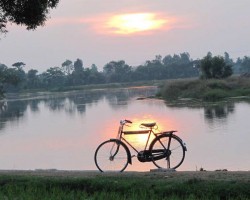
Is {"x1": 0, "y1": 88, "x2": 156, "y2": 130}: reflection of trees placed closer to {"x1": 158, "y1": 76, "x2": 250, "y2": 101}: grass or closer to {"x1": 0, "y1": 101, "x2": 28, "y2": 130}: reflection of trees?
{"x1": 0, "y1": 101, "x2": 28, "y2": 130}: reflection of trees

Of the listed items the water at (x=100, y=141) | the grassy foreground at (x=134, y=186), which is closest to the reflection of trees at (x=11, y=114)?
the water at (x=100, y=141)

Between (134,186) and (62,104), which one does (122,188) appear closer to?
(134,186)

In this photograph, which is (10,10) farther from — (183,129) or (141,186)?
(183,129)

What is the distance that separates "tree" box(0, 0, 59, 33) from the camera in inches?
337

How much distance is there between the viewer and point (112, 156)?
852 cm

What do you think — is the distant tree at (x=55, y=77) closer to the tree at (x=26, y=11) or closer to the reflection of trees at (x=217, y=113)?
the reflection of trees at (x=217, y=113)

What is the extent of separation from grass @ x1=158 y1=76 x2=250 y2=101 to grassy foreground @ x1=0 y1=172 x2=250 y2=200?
1326 inches

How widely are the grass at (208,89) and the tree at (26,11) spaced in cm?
3213

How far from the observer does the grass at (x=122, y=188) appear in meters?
5.15

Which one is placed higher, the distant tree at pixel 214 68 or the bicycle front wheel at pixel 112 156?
the distant tree at pixel 214 68

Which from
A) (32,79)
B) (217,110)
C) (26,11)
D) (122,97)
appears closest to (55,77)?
(32,79)

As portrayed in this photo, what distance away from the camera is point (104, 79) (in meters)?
102

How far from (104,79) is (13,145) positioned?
83.7 m

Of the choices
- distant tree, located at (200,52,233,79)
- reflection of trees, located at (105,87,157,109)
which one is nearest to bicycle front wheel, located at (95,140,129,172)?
reflection of trees, located at (105,87,157,109)
